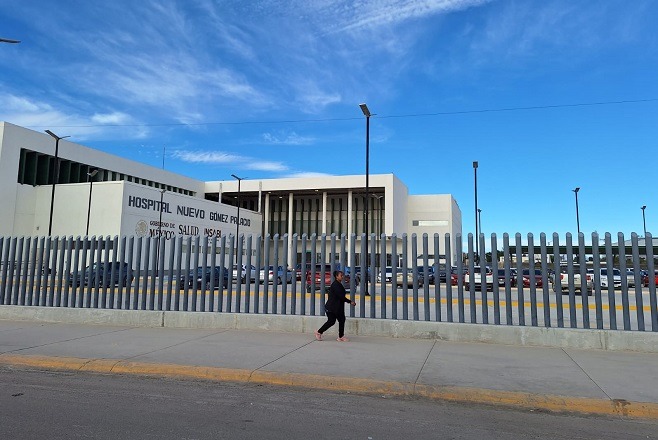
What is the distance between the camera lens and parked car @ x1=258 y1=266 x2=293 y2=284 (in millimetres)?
11211

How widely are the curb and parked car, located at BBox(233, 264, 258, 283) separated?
387cm

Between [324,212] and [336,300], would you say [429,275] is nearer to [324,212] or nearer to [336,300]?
[336,300]

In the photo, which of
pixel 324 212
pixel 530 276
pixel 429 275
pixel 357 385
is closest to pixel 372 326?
pixel 429 275

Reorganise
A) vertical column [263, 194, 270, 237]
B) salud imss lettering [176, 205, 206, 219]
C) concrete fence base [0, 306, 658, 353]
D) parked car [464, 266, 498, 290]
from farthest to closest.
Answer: vertical column [263, 194, 270, 237] < salud imss lettering [176, 205, 206, 219] < parked car [464, 266, 498, 290] < concrete fence base [0, 306, 658, 353]

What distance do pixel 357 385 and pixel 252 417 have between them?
1836mm

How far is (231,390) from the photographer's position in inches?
263

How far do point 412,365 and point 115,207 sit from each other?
1671 inches

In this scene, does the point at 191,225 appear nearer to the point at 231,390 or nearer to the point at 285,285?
the point at 285,285

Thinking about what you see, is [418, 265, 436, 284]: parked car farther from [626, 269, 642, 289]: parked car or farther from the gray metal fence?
[626, 269, 642, 289]: parked car

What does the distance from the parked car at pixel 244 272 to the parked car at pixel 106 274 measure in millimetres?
2779

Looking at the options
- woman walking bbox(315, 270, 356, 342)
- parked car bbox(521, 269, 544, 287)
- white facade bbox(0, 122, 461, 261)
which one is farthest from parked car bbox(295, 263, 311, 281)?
white facade bbox(0, 122, 461, 261)

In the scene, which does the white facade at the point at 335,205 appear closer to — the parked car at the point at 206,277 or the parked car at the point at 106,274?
the parked car at the point at 106,274

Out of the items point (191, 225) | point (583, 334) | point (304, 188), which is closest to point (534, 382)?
point (583, 334)

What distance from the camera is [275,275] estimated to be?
1120 centimetres
